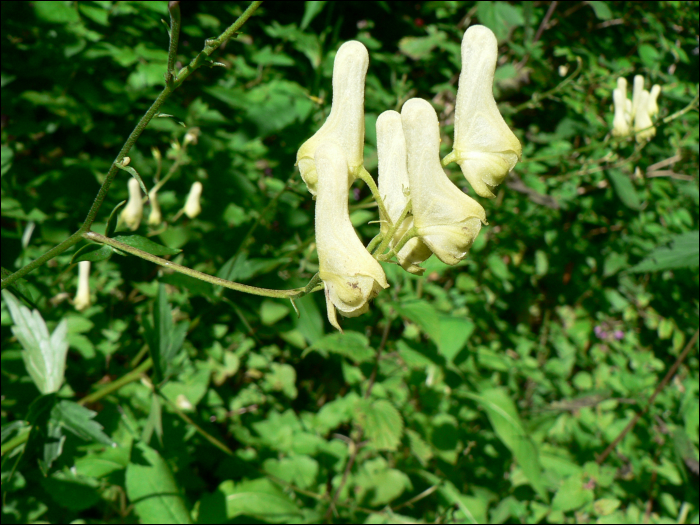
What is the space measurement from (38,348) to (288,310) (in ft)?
2.44

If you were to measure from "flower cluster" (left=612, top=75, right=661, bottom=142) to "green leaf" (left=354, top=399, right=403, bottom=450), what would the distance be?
1355 millimetres

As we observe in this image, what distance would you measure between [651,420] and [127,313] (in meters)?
2.33

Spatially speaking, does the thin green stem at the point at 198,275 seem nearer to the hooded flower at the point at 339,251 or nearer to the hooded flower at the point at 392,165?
the hooded flower at the point at 339,251

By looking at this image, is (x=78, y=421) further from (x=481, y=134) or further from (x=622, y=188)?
(x=622, y=188)

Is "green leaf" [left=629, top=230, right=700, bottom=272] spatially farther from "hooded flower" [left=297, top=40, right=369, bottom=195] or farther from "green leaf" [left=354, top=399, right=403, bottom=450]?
"hooded flower" [left=297, top=40, right=369, bottom=195]

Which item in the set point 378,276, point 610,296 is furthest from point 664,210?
point 378,276

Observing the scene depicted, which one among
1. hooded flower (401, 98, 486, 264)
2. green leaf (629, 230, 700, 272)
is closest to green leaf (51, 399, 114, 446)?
hooded flower (401, 98, 486, 264)

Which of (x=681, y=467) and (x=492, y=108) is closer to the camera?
(x=492, y=108)

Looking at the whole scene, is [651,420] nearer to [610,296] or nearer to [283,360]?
[610,296]

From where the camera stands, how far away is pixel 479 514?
164 centimetres

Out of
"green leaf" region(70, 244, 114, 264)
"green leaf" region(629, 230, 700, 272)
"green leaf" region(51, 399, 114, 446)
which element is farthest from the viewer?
"green leaf" region(629, 230, 700, 272)

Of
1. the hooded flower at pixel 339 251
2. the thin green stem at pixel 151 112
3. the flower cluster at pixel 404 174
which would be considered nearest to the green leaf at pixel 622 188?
the flower cluster at pixel 404 174

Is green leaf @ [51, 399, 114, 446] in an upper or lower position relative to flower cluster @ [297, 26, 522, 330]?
lower

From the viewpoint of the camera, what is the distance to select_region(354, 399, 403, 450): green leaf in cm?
155
